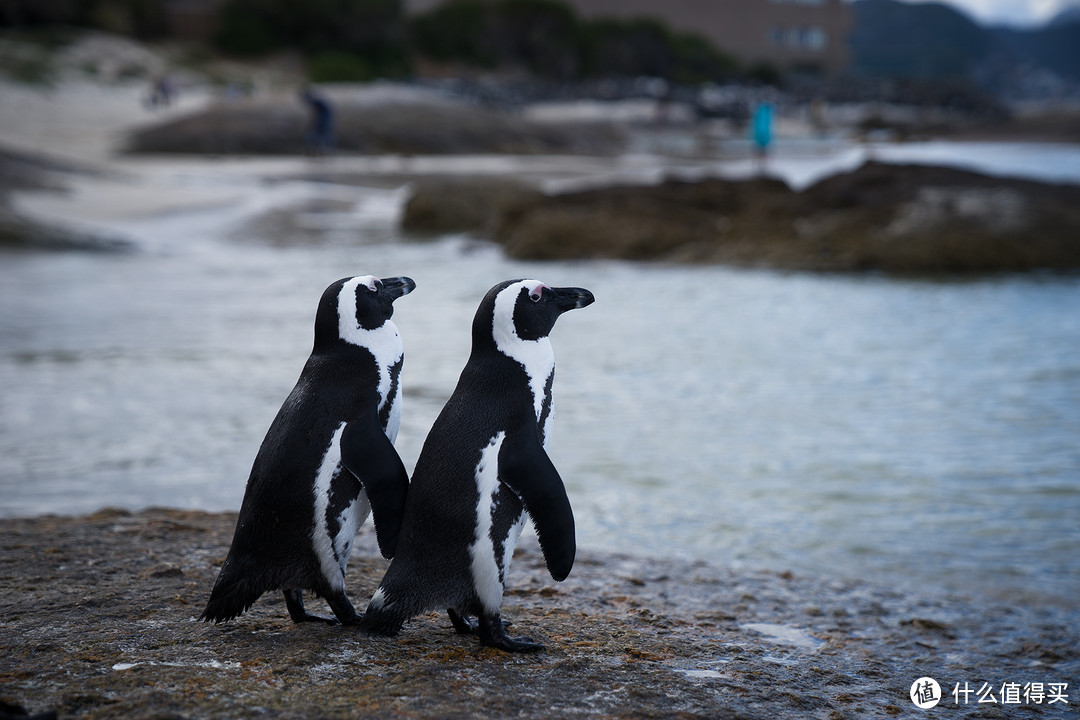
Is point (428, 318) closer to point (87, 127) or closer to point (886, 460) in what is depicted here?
point (886, 460)

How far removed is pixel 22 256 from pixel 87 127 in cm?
1536

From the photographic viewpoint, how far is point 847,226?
11.5m

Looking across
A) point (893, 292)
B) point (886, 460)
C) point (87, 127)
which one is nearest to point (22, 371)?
point (886, 460)

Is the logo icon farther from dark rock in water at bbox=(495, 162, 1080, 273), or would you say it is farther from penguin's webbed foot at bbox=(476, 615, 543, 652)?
dark rock in water at bbox=(495, 162, 1080, 273)

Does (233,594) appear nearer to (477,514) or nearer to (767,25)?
(477,514)

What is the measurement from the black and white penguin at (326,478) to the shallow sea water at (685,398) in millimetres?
1809

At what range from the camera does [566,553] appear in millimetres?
2535

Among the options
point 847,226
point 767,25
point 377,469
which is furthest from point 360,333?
point 767,25

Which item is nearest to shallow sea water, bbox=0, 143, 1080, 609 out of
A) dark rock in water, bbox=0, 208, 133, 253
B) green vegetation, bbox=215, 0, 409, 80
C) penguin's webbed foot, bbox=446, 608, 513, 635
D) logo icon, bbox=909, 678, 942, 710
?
dark rock in water, bbox=0, 208, 133, 253

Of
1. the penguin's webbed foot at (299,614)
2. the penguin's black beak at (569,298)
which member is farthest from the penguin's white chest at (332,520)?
the penguin's black beak at (569,298)

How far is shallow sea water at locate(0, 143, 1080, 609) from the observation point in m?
4.51

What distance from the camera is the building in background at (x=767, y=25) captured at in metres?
82.0

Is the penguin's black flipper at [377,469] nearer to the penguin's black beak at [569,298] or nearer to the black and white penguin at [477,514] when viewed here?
the black and white penguin at [477,514]

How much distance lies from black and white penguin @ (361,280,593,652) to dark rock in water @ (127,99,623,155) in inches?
904
